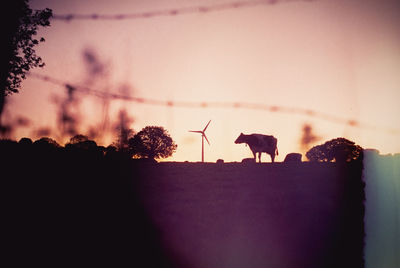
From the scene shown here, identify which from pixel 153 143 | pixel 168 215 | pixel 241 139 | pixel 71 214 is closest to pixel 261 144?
pixel 241 139

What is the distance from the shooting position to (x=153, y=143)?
2319 inches

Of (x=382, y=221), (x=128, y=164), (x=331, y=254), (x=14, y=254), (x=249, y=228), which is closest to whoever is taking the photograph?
(x=382, y=221)

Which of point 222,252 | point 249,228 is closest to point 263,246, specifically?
point 249,228

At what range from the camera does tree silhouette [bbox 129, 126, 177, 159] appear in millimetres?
56656

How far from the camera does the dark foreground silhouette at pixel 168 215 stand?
5.43 metres

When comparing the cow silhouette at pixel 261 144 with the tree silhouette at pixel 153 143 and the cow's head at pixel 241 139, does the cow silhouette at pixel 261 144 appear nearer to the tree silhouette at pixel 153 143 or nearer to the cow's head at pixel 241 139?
the cow's head at pixel 241 139

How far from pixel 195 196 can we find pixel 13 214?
3485 mm

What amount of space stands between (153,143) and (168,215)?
5333 centimetres

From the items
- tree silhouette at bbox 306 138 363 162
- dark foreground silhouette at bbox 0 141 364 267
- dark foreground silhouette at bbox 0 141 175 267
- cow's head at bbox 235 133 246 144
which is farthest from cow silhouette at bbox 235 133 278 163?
tree silhouette at bbox 306 138 363 162

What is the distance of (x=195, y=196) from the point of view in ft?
21.9

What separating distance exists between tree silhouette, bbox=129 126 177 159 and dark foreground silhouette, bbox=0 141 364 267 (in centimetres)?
4856

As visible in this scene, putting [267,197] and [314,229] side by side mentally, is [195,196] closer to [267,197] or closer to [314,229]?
[267,197]

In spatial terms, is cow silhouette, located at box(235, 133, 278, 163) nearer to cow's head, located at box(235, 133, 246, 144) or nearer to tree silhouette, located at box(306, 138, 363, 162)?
cow's head, located at box(235, 133, 246, 144)

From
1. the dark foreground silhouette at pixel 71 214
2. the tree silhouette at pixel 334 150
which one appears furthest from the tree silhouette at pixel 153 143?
the dark foreground silhouette at pixel 71 214
